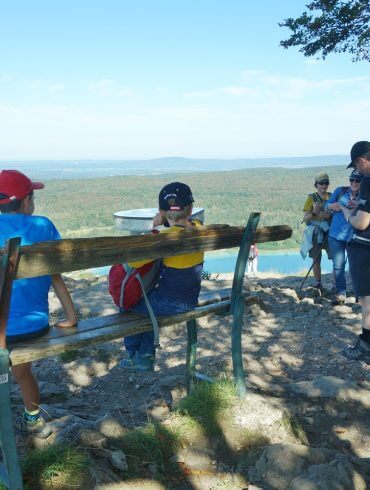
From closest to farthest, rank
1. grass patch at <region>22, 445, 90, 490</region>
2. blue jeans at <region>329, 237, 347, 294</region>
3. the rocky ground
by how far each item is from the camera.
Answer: grass patch at <region>22, 445, 90, 490</region>
the rocky ground
blue jeans at <region>329, 237, 347, 294</region>

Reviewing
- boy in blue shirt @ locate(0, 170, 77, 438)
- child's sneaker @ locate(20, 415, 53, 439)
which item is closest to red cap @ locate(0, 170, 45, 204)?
boy in blue shirt @ locate(0, 170, 77, 438)

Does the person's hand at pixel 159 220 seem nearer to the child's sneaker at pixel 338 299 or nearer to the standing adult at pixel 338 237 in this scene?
the standing adult at pixel 338 237

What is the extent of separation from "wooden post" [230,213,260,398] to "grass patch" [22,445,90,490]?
1271 millimetres

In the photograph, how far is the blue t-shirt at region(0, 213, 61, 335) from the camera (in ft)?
8.80

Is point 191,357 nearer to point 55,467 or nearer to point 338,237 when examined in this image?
point 55,467

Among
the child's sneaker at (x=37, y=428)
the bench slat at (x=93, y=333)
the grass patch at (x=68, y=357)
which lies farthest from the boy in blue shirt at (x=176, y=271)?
the grass patch at (x=68, y=357)

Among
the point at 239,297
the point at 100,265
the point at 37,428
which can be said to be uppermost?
the point at 100,265

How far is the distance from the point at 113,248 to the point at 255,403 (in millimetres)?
1517

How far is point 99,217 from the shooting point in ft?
376

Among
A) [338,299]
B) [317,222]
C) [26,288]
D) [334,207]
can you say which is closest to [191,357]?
[26,288]

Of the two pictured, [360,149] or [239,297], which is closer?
[239,297]

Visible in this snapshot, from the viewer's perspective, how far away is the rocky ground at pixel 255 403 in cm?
261

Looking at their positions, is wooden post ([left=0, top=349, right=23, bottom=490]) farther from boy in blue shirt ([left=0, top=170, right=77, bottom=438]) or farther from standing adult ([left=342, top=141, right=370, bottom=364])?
standing adult ([left=342, top=141, right=370, bottom=364])

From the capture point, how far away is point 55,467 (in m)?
2.37
